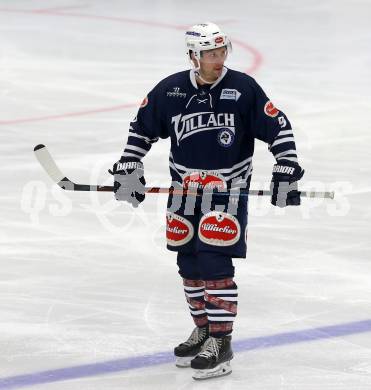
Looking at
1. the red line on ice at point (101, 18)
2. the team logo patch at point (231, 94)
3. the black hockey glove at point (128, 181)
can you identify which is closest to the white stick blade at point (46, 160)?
the black hockey glove at point (128, 181)

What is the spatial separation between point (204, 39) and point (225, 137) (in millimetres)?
426

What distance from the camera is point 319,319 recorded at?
6.14 meters

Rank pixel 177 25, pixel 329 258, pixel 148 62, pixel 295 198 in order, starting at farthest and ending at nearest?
pixel 177 25 → pixel 148 62 → pixel 329 258 → pixel 295 198

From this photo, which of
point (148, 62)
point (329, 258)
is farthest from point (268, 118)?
point (148, 62)

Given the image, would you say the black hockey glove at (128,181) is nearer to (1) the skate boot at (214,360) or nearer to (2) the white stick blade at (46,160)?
(2) the white stick blade at (46,160)

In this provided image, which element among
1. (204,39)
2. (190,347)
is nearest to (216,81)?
(204,39)

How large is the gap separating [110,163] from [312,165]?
1.54 metres

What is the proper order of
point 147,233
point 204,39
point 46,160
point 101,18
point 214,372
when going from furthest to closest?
point 101,18 → point 147,233 → point 46,160 → point 214,372 → point 204,39

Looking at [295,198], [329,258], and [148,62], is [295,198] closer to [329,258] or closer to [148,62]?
[329,258]

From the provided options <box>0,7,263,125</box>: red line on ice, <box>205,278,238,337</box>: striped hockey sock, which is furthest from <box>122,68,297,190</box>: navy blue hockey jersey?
<box>0,7,263,125</box>: red line on ice

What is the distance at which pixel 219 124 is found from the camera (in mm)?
5371

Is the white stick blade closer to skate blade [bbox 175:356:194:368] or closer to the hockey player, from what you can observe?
the hockey player

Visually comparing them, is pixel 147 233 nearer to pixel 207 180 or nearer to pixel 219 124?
pixel 207 180

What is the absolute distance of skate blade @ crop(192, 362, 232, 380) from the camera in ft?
17.8
